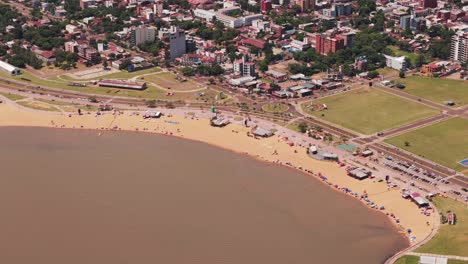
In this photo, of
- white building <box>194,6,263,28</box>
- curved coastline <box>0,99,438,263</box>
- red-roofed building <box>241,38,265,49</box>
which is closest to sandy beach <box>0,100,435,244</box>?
curved coastline <box>0,99,438,263</box>

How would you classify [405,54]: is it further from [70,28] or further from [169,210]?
[169,210]

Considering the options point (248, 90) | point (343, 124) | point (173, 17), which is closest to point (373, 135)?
point (343, 124)

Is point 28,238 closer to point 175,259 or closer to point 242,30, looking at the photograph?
point 175,259

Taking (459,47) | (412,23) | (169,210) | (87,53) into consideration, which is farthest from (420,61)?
(169,210)

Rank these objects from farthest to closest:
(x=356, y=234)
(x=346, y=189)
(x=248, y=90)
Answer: (x=248, y=90) < (x=346, y=189) < (x=356, y=234)

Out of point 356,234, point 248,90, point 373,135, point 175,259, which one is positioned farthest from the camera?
point 248,90

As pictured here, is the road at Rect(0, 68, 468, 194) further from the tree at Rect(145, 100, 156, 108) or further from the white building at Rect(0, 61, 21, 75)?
the white building at Rect(0, 61, 21, 75)
